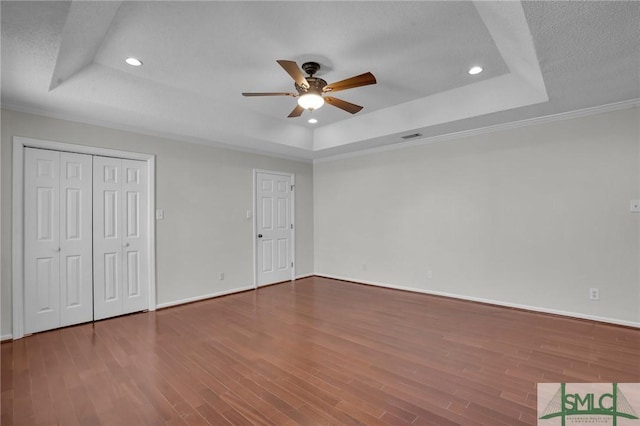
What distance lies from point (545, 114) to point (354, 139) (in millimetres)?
2554

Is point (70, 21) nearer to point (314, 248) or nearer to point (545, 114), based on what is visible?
point (545, 114)

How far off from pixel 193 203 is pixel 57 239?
1675mm

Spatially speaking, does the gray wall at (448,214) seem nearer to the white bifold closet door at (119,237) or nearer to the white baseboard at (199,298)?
the white baseboard at (199,298)

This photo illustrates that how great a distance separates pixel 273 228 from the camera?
19.3 feet

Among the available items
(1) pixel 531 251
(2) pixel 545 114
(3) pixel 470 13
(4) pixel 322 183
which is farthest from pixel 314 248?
(3) pixel 470 13

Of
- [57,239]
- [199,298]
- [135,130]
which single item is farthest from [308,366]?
[135,130]

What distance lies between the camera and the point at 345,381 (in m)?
2.40

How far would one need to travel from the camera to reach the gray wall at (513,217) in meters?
3.51

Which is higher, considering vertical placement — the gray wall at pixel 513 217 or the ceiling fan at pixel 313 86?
the ceiling fan at pixel 313 86

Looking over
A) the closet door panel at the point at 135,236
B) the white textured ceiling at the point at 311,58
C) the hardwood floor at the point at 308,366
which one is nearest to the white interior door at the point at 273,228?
the white textured ceiling at the point at 311,58

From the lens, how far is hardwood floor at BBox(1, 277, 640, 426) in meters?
2.03

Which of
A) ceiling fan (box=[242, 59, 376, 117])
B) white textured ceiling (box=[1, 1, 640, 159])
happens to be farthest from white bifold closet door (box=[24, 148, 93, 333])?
ceiling fan (box=[242, 59, 376, 117])

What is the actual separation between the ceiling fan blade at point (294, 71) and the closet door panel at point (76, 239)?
2.91 m

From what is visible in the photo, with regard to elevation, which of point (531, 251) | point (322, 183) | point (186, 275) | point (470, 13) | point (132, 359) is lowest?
point (132, 359)
